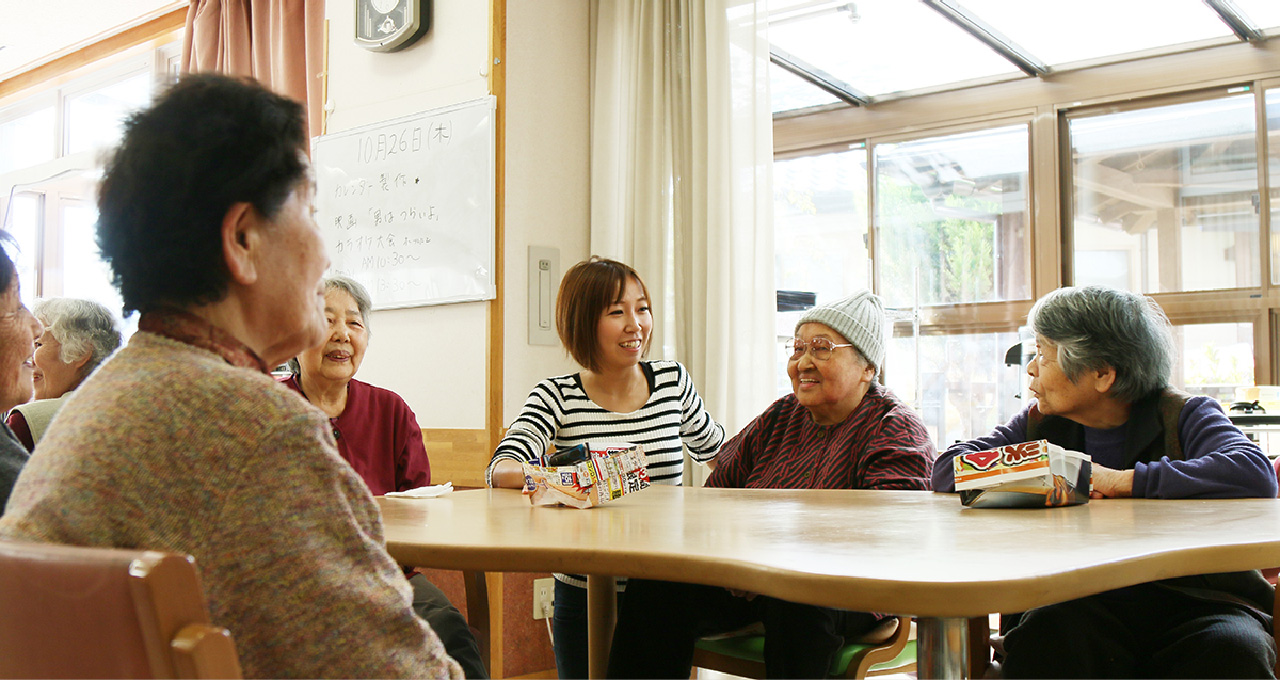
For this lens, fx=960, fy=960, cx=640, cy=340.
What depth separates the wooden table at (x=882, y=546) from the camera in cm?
84

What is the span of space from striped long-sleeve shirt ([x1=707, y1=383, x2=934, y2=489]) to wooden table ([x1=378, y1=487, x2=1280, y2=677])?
0.88 ft

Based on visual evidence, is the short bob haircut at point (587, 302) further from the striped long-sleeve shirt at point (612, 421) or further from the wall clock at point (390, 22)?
the wall clock at point (390, 22)

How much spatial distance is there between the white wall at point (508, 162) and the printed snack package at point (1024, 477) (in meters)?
1.97

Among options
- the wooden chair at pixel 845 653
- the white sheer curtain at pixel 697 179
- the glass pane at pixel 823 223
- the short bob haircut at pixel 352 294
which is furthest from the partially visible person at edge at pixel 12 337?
the glass pane at pixel 823 223

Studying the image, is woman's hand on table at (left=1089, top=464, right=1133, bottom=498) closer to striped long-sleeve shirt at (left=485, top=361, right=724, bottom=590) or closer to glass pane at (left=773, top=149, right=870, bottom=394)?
striped long-sleeve shirt at (left=485, top=361, right=724, bottom=590)

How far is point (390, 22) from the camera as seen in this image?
3.46 m

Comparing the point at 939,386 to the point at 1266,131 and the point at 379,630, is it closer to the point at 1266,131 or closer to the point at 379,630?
the point at 1266,131

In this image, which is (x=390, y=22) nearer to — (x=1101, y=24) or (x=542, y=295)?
(x=542, y=295)

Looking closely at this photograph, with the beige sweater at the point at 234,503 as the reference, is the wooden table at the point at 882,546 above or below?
below

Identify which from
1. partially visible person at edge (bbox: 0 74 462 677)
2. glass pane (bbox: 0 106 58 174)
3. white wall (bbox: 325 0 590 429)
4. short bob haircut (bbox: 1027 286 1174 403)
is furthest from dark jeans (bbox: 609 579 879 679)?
glass pane (bbox: 0 106 58 174)

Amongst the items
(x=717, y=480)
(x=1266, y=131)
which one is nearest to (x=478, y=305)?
(x=717, y=480)

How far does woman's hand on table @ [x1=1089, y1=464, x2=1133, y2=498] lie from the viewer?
5.19ft

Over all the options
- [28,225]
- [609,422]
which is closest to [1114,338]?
[609,422]

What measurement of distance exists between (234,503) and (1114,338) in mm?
1560
